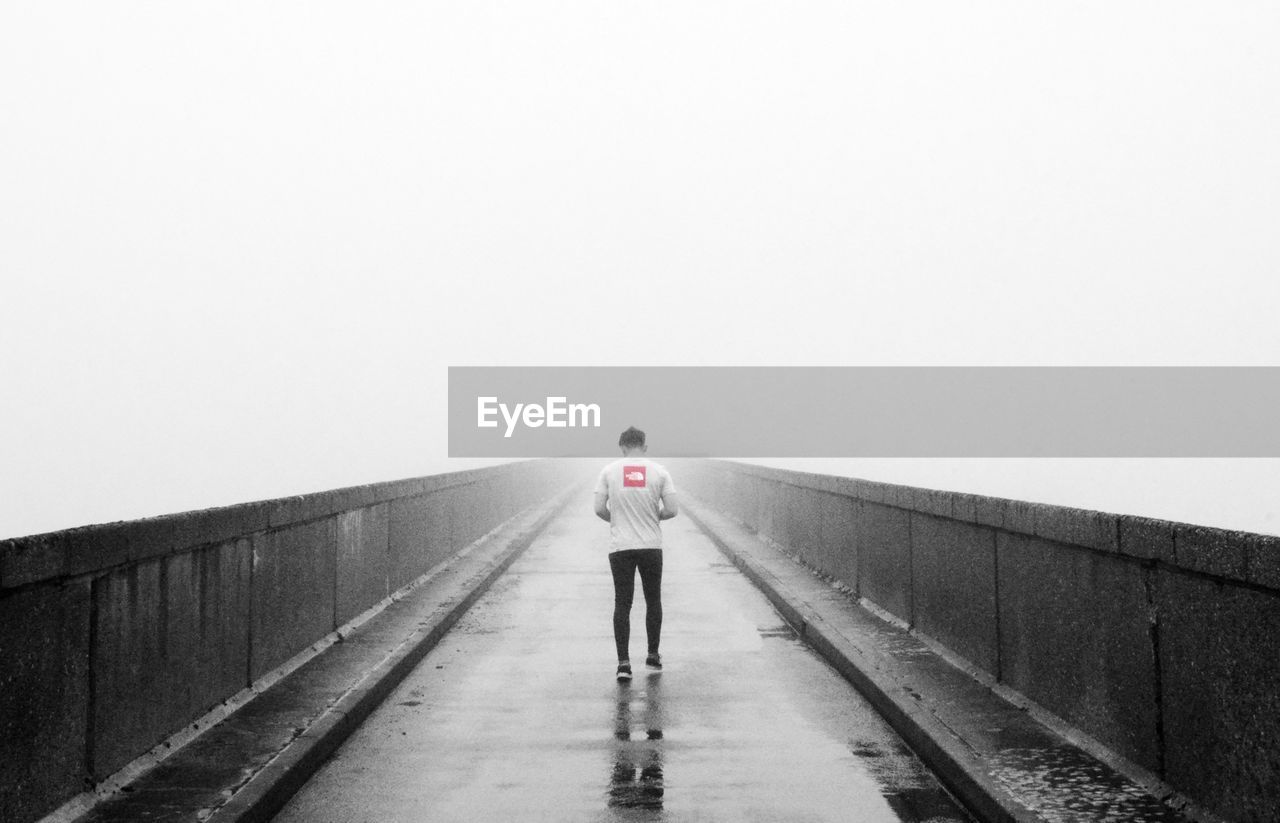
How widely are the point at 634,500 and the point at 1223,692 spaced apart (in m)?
5.29

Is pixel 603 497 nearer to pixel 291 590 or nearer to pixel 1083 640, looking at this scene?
pixel 291 590

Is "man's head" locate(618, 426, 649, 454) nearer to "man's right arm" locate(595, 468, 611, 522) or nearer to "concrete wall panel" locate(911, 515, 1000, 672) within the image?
"man's right arm" locate(595, 468, 611, 522)

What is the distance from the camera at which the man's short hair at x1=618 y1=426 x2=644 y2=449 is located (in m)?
9.98

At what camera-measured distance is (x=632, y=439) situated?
10.0 metres

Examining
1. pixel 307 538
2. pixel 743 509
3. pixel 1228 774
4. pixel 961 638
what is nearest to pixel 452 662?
pixel 307 538

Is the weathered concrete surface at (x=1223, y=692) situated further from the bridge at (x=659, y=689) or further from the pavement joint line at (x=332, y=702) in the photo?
the pavement joint line at (x=332, y=702)

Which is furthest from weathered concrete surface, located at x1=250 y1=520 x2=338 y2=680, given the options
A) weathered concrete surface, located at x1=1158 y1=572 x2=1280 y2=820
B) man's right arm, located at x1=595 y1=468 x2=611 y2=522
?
weathered concrete surface, located at x1=1158 y1=572 x2=1280 y2=820

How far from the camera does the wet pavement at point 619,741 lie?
6094 mm

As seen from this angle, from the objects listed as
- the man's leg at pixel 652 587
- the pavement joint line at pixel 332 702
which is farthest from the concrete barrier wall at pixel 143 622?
the man's leg at pixel 652 587

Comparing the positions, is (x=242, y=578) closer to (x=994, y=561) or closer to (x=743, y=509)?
(x=994, y=561)

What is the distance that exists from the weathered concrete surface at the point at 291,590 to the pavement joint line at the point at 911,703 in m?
4.03

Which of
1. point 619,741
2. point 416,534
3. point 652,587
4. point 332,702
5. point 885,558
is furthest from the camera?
point 416,534

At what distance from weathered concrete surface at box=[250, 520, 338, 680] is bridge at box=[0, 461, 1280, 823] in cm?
3

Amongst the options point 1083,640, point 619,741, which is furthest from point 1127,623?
point 619,741
